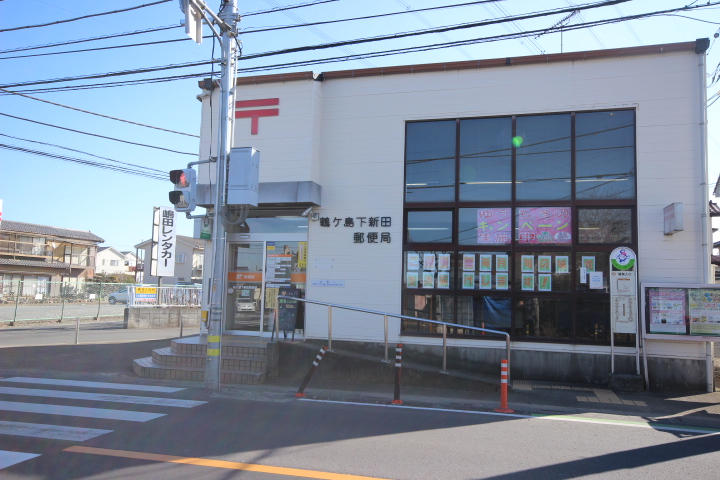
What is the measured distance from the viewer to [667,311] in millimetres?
10297

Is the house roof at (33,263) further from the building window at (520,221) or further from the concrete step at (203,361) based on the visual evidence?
the building window at (520,221)

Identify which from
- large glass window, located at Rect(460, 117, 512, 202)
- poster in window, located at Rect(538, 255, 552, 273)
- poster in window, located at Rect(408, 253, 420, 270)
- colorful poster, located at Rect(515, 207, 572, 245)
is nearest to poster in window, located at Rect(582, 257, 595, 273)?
colorful poster, located at Rect(515, 207, 572, 245)

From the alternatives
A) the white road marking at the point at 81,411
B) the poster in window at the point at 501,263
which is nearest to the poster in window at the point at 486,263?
the poster in window at the point at 501,263

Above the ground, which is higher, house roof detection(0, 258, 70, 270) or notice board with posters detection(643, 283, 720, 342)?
house roof detection(0, 258, 70, 270)

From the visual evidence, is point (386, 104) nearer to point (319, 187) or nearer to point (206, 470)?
point (319, 187)

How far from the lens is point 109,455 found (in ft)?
18.6

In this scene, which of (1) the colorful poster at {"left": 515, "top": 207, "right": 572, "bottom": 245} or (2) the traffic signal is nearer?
(2) the traffic signal

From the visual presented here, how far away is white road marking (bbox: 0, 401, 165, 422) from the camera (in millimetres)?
7383

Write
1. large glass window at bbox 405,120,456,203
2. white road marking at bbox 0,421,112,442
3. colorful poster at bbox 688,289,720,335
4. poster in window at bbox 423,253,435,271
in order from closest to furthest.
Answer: white road marking at bbox 0,421,112,442 → colorful poster at bbox 688,289,720,335 → poster in window at bbox 423,253,435,271 → large glass window at bbox 405,120,456,203

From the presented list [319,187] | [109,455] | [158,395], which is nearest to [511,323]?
[319,187]

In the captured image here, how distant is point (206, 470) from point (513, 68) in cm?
1041

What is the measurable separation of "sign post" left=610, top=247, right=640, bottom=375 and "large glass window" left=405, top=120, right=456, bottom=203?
3.85 meters

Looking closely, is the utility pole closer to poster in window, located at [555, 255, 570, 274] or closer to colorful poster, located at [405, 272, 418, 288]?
colorful poster, located at [405, 272, 418, 288]

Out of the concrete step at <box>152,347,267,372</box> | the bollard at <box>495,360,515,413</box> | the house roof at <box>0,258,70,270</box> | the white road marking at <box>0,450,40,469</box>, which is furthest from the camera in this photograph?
the house roof at <box>0,258,70,270</box>
